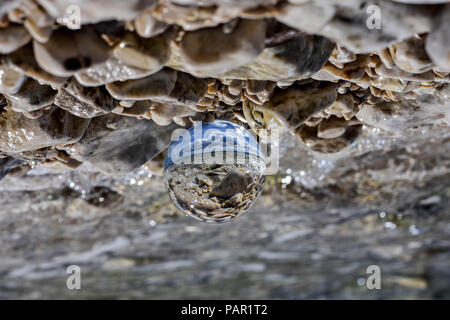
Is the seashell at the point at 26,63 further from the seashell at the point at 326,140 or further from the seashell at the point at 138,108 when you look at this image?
the seashell at the point at 326,140

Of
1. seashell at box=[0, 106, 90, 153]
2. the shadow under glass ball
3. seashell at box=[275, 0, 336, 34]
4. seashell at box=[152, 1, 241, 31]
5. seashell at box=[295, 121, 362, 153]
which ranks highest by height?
seashell at box=[295, 121, 362, 153]

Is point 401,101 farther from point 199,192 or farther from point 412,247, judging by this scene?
point 412,247

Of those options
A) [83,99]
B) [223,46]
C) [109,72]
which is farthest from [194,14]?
[83,99]

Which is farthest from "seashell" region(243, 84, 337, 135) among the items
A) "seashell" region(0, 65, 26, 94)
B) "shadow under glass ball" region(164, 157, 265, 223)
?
"seashell" region(0, 65, 26, 94)

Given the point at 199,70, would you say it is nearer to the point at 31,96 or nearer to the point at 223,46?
the point at 223,46

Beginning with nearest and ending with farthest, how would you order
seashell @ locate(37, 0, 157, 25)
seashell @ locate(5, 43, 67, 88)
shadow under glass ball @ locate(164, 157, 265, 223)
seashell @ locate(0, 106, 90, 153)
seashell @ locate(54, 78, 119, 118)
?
seashell @ locate(37, 0, 157, 25) < seashell @ locate(5, 43, 67, 88) < seashell @ locate(54, 78, 119, 118) < seashell @ locate(0, 106, 90, 153) < shadow under glass ball @ locate(164, 157, 265, 223)

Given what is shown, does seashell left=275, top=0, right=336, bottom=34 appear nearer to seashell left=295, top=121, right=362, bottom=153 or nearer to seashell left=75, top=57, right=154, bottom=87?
seashell left=75, top=57, right=154, bottom=87

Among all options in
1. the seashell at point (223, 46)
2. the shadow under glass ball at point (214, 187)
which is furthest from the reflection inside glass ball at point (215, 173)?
the seashell at point (223, 46)

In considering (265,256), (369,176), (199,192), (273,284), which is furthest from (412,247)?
(199,192)
